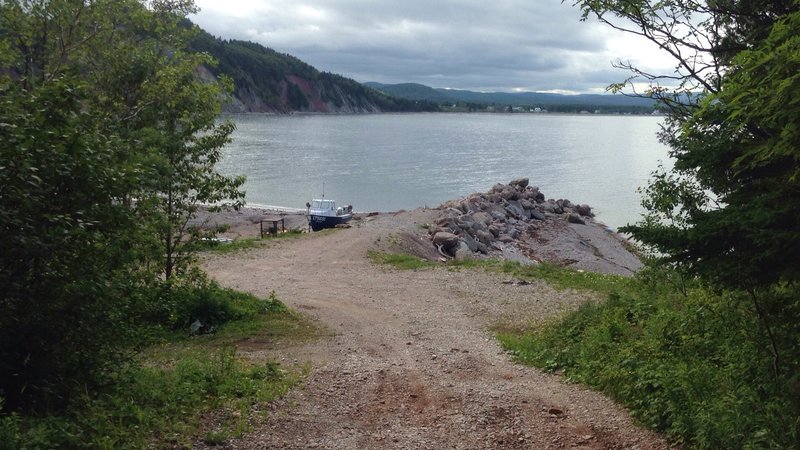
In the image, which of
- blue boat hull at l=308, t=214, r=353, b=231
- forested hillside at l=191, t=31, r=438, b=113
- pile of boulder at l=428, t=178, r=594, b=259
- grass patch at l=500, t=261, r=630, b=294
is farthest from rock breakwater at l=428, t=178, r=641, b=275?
forested hillside at l=191, t=31, r=438, b=113

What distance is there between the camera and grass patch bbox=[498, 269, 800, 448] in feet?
20.4

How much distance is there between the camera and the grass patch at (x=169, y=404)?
5.36m

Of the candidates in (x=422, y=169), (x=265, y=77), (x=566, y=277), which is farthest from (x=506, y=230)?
(x=265, y=77)

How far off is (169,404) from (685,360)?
20.3 ft

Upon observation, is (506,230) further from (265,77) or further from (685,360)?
(265,77)

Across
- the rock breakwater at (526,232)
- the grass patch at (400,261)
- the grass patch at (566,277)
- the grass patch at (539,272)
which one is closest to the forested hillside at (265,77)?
the rock breakwater at (526,232)

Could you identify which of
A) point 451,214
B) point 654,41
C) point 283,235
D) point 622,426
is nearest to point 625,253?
point 451,214

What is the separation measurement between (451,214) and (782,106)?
2787 centimetres

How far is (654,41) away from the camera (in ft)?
32.6

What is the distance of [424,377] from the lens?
9680mm

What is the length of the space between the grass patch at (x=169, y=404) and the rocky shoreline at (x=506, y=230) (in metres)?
14.6

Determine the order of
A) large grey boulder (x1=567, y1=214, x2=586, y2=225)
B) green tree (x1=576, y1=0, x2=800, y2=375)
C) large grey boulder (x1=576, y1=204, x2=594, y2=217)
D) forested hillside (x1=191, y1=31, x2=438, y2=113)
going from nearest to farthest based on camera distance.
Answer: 1. green tree (x1=576, y1=0, x2=800, y2=375)
2. large grey boulder (x1=567, y1=214, x2=586, y2=225)
3. large grey boulder (x1=576, y1=204, x2=594, y2=217)
4. forested hillside (x1=191, y1=31, x2=438, y2=113)

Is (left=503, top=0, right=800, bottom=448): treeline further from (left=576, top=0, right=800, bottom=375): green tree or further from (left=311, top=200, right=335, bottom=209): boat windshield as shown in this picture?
(left=311, top=200, right=335, bottom=209): boat windshield

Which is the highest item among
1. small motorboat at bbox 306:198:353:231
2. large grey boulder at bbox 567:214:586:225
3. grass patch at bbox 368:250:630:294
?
grass patch at bbox 368:250:630:294
